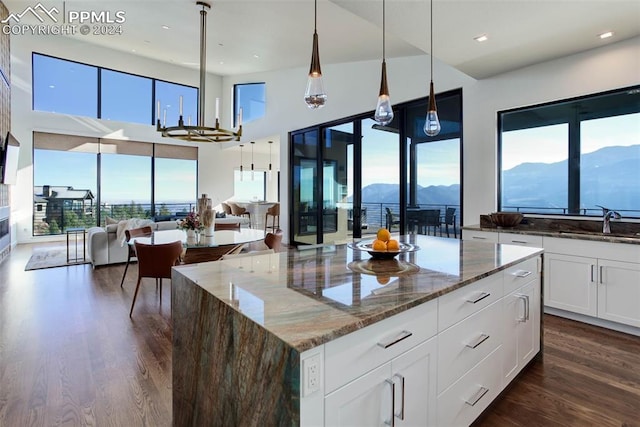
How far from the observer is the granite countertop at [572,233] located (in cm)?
289

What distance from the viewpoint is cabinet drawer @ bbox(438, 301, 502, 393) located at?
1.47 metres

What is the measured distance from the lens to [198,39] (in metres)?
6.68

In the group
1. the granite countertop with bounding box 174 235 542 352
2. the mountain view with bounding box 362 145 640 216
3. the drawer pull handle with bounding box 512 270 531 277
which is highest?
the mountain view with bounding box 362 145 640 216

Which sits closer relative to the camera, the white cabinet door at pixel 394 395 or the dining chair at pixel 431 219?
the white cabinet door at pixel 394 395

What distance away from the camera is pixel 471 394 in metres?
1.68

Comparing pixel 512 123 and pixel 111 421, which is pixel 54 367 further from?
pixel 512 123

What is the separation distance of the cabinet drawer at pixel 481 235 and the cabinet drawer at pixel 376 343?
278 centimetres

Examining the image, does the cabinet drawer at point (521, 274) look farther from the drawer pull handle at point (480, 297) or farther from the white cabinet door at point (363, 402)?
the white cabinet door at point (363, 402)

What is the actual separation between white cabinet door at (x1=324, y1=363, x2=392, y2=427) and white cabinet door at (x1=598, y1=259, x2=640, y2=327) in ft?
9.69

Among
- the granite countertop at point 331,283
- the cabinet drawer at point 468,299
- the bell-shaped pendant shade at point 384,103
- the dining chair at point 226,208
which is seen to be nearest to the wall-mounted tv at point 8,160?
the dining chair at point 226,208

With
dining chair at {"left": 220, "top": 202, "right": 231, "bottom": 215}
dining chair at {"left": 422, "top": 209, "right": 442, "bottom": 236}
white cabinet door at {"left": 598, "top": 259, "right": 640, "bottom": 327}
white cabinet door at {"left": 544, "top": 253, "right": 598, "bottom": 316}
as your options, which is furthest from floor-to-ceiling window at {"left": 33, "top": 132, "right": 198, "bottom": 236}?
white cabinet door at {"left": 598, "top": 259, "right": 640, "bottom": 327}

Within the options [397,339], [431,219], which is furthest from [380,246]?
[431,219]

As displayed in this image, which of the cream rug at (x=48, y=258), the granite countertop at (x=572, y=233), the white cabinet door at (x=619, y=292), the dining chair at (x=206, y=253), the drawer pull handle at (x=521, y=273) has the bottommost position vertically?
the cream rug at (x=48, y=258)

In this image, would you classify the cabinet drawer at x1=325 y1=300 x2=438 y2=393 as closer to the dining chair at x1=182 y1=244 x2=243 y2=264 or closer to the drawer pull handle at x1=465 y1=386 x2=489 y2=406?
the drawer pull handle at x1=465 y1=386 x2=489 y2=406
